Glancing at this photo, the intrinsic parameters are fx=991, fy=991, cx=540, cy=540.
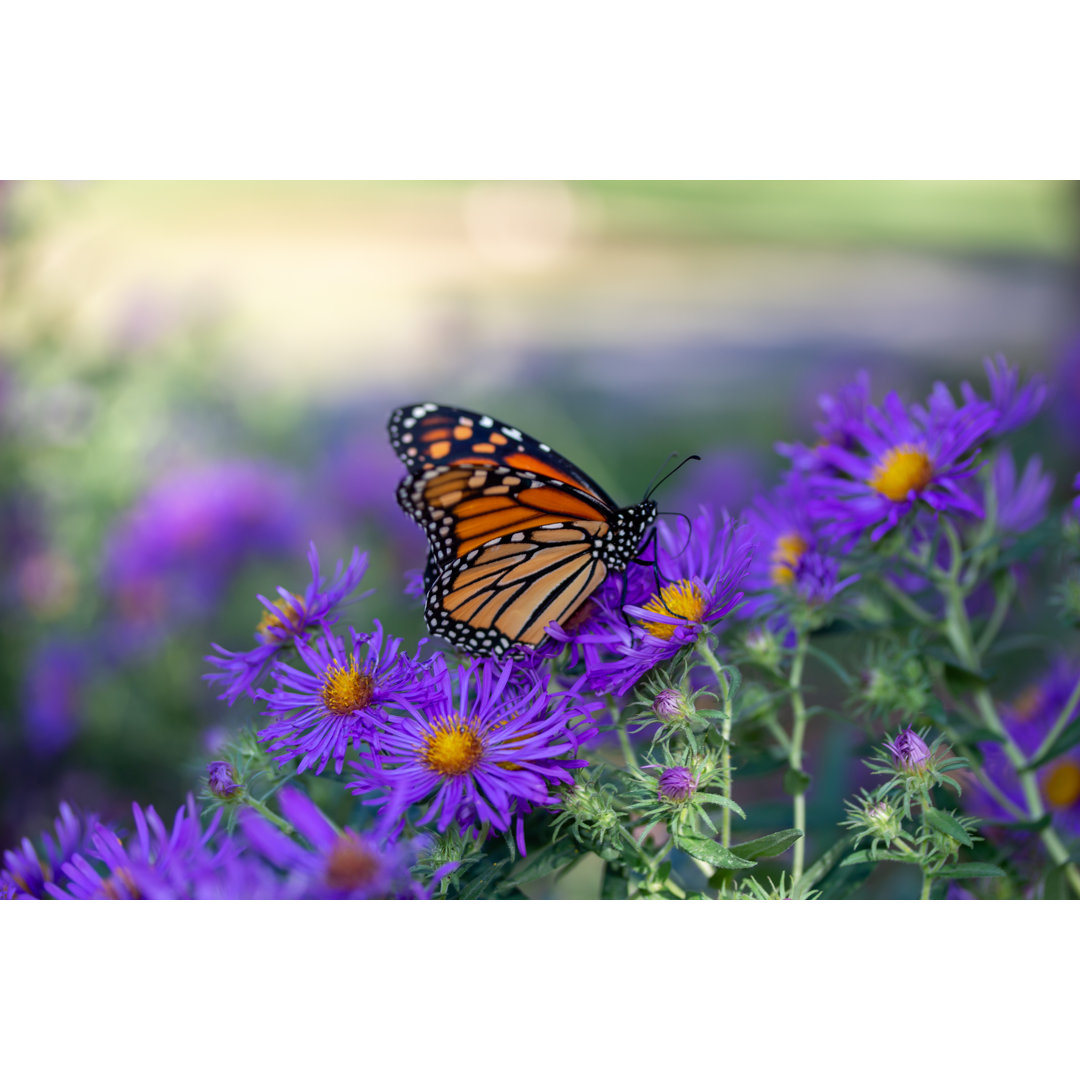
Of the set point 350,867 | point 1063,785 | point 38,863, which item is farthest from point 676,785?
point 1063,785

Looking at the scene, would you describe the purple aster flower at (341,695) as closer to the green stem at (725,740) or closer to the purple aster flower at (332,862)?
the purple aster flower at (332,862)

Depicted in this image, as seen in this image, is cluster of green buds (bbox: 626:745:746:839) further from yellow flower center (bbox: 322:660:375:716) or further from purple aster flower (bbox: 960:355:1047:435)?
purple aster flower (bbox: 960:355:1047:435)

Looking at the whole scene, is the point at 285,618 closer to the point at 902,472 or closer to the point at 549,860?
the point at 549,860

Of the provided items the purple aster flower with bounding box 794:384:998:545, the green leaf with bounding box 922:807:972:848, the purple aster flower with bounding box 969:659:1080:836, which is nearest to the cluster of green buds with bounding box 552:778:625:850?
the green leaf with bounding box 922:807:972:848

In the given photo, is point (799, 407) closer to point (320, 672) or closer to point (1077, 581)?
point (1077, 581)

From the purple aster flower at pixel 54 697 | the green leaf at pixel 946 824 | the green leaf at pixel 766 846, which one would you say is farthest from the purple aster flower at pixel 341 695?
the purple aster flower at pixel 54 697

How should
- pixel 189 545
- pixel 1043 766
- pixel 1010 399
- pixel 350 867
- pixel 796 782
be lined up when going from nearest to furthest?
pixel 350 867 < pixel 796 782 < pixel 1010 399 < pixel 1043 766 < pixel 189 545

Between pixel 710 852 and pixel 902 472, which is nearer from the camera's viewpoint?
pixel 710 852
